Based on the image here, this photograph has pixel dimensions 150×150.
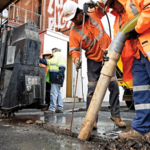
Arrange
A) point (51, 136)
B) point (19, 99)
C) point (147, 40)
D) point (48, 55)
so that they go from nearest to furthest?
point (147, 40)
point (51, 136)
point (19, 99)
point (48, 55)

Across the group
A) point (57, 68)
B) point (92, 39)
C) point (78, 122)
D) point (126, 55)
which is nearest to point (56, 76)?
point (57, 68)

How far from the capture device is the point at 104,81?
170 centimetres

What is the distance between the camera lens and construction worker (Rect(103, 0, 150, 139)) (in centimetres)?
154

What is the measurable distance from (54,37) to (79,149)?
8460mm

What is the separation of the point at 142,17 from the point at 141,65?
0.54 metres

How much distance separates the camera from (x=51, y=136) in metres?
1.87

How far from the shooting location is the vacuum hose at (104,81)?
1.67 meters

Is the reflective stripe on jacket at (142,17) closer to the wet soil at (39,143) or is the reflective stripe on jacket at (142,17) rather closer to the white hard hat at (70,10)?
the white hard hat at (70,10)

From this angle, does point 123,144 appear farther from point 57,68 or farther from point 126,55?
point 57,68

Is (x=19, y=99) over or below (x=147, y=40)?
below

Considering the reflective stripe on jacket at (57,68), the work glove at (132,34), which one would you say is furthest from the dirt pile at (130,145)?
the reflective stripe on jacket at (57,68)

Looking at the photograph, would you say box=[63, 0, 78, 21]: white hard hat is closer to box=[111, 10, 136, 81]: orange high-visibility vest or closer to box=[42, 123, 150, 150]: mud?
box=[111, 10, 136, 81]: orange high-visibility vest

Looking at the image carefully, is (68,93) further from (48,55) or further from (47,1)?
(47,1)

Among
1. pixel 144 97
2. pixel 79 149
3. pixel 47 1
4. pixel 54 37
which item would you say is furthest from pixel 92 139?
pixel 47 1
